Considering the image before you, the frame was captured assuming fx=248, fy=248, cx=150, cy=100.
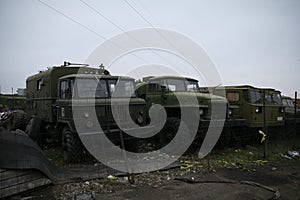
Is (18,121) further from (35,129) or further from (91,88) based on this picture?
(91,88)

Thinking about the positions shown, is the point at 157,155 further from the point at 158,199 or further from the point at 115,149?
the point at 158,199

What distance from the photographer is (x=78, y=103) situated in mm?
5988

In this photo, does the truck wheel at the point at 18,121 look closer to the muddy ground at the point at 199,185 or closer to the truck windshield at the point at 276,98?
the muddy ground at the point at 199,185

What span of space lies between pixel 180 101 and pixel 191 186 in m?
3.27

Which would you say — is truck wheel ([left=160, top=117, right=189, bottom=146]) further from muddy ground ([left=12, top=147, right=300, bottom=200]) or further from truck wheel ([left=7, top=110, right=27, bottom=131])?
truck wheel ([left=7, top=110, right=27, bottom=131])

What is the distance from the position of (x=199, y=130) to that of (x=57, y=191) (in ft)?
13.9

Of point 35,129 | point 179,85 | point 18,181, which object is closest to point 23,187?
point 18,181

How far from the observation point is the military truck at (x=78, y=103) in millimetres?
6066

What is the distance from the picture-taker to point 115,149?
22.2ft

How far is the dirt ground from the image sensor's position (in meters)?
4.05

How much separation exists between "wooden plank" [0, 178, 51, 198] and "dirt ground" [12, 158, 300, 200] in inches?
3.7

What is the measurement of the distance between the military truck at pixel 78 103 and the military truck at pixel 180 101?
1065mm

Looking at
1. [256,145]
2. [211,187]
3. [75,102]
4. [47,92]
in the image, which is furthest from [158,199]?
[256,145]

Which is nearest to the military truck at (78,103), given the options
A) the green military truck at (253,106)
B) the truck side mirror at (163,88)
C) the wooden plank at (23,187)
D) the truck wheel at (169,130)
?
the truck wheel at (169,130)
